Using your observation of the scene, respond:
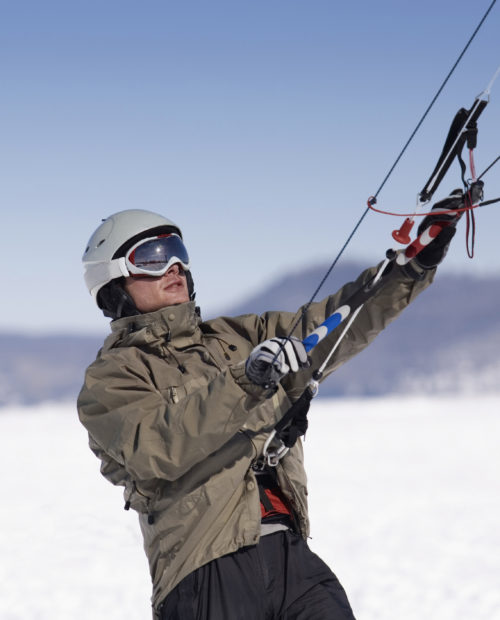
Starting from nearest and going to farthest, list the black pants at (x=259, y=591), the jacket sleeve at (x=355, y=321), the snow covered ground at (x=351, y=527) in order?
the black pants at (x=259, y=591), the jacket sleeve at (x=355, y=321), the snow covered ground at (x=351, y=527)

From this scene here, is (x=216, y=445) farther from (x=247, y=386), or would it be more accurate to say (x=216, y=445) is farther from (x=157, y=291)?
(x=157, y=291)

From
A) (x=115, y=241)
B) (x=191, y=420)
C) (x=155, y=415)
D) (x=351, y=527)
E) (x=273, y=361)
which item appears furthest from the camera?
(x=351, y=527)

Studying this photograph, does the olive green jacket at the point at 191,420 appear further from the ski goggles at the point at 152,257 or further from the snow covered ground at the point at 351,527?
the snow covered ground at the point at 351,527

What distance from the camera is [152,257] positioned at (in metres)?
3.63

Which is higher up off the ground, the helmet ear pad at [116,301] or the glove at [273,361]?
the helmet ear pad at [116,301]

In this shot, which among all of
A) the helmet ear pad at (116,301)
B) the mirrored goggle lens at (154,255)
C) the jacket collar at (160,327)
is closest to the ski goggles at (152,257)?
the mirrored goggle lens at (154,255)

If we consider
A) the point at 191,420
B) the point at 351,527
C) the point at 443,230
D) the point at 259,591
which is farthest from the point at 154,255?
the point at 351,527

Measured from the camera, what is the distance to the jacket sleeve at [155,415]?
2721mm

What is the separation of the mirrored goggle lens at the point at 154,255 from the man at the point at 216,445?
61 millimetres

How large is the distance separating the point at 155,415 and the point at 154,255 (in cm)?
96

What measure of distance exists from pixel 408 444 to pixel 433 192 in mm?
7958

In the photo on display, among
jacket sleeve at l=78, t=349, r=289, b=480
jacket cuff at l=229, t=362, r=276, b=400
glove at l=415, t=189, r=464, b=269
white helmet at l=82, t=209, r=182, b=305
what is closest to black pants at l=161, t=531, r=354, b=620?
jacket sleeve at l=78, t=349, r=289, b=480

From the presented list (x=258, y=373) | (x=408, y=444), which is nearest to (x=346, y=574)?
(x=258, y=373)

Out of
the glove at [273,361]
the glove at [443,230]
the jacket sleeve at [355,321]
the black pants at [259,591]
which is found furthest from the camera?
→ the jacket sleeve at [355,321]
